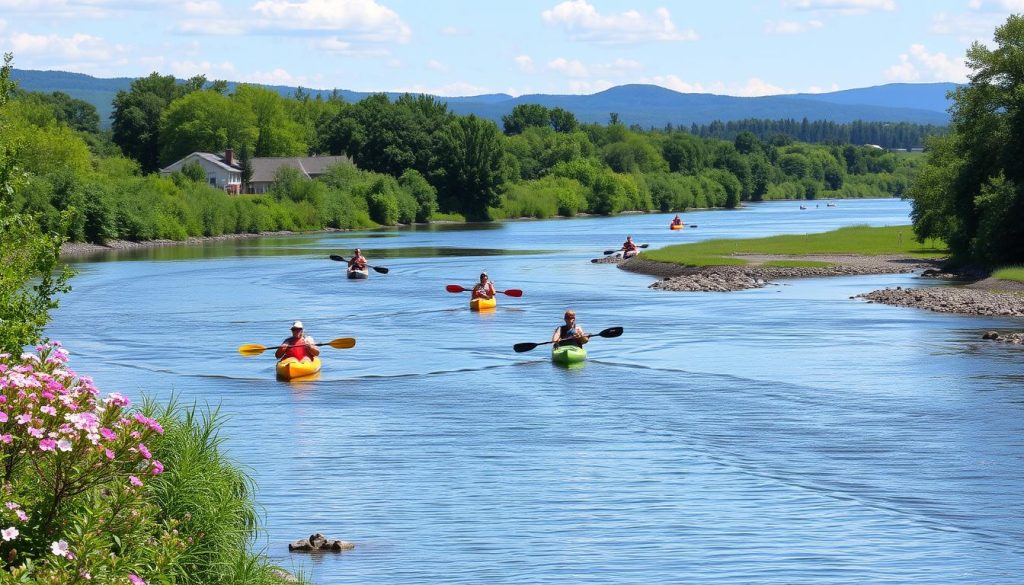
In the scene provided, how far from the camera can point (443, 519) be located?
62.1 ft

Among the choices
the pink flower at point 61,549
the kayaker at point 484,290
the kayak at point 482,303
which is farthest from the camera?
the kayaker at point 484,290

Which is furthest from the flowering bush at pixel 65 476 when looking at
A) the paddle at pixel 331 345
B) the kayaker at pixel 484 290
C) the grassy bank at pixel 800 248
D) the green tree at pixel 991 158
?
the grassy bank at pixel 800 248

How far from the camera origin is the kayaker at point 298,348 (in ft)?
109

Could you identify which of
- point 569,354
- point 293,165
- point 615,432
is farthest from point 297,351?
point 293,165

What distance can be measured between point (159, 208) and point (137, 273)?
39.5m

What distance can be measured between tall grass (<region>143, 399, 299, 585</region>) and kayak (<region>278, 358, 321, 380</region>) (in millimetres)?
14655

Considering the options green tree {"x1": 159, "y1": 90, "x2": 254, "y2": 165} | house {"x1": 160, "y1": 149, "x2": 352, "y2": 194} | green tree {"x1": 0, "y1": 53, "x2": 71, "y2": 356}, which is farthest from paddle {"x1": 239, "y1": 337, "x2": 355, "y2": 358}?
green tree {"x1": 159, "y1": 90, "x2": 254, "y2": 165}

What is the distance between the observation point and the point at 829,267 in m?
66.8

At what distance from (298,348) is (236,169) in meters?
123

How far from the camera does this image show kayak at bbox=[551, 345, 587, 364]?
3484 cm

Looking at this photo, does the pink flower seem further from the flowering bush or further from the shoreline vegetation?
the shoreline vegetation

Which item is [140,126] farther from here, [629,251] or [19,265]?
[19,265]

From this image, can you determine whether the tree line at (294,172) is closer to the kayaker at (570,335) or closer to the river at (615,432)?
the river at (615,432)

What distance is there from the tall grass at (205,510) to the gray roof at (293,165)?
12995 centimetres
